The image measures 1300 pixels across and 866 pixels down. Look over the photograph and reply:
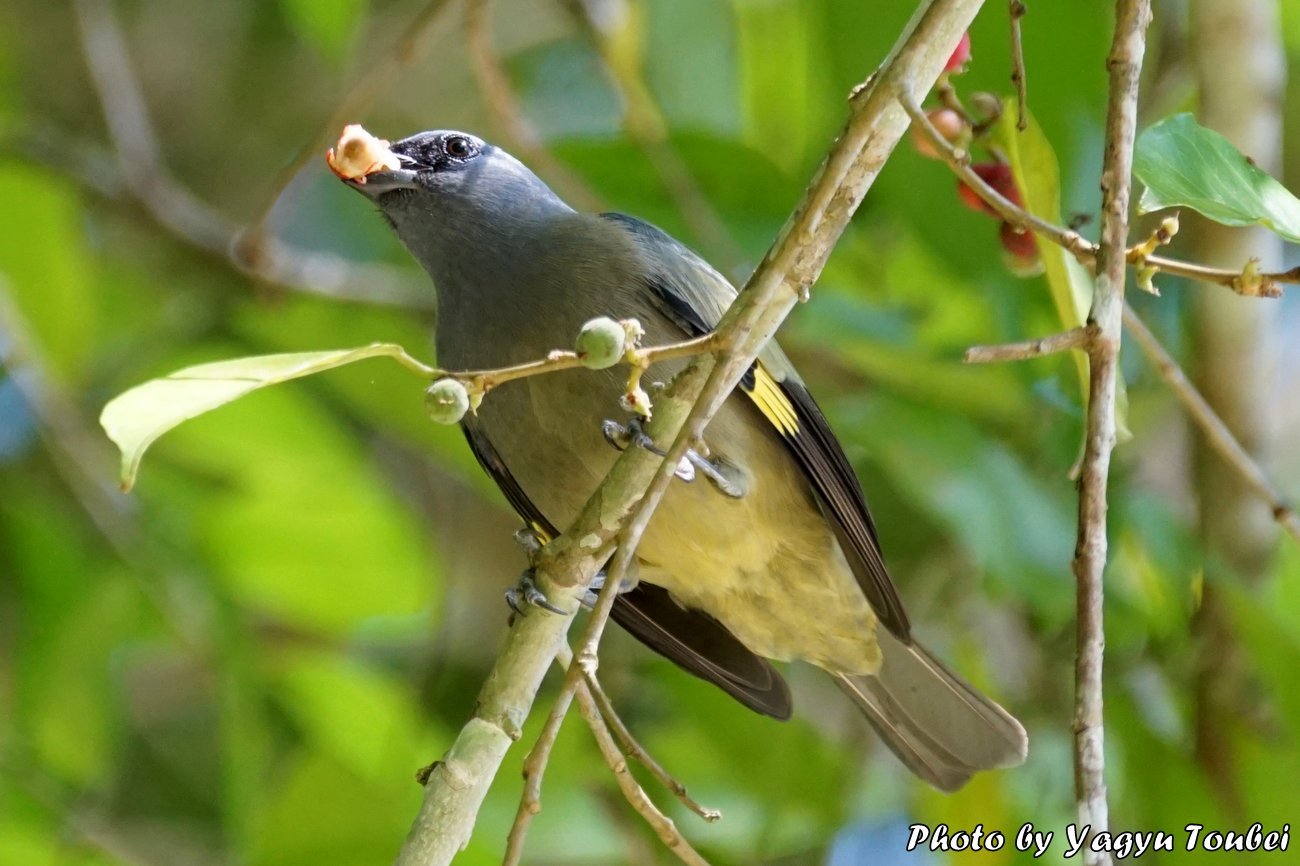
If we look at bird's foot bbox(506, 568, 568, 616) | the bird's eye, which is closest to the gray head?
the bird's eye

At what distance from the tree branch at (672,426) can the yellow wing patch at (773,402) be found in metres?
0.62

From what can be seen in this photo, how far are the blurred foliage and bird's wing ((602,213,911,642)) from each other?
0.25 meters

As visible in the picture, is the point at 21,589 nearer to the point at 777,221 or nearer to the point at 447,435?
the point at 447,435

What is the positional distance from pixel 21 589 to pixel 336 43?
1.51 metres

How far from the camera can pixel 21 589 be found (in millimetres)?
3496

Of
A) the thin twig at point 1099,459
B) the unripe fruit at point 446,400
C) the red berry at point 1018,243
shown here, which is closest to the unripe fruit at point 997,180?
the red berry at point 1018,243

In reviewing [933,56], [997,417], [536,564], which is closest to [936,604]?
[997,417]

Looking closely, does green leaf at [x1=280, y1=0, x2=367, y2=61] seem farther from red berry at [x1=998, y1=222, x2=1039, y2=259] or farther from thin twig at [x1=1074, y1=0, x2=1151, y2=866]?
thin twig at [x1=1074, y1=0, x2=1151, y2=866]

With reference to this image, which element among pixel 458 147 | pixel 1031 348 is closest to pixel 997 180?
pixel 1031 348

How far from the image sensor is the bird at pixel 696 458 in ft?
7.61

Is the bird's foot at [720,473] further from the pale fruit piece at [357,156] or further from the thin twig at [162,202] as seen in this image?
the thin twig at [162,202]

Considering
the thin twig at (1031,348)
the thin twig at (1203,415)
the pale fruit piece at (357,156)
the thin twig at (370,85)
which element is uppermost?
the thin twig at (370,85)

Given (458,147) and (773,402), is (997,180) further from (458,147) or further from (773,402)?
(458,147)

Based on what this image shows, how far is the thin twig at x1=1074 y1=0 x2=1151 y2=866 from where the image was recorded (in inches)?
57.8
